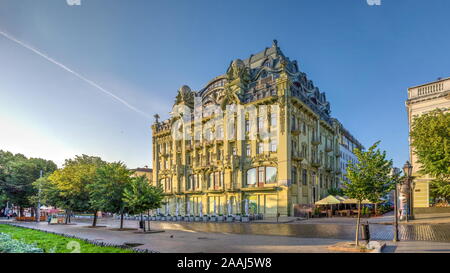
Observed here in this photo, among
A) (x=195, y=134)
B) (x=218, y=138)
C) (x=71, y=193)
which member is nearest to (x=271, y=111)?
(x=218, y=138)

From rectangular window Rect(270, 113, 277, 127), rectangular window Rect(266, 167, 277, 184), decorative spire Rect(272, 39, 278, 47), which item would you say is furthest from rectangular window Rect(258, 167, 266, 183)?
decorative spire Rect(272, 39, 278, 47)

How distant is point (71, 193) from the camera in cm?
3325

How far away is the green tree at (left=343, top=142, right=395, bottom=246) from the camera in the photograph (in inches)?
555

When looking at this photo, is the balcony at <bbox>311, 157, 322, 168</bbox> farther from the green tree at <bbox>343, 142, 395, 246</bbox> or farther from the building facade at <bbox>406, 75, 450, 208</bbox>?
the green tree at <bbox>343, 142, 395, 246</bbox>

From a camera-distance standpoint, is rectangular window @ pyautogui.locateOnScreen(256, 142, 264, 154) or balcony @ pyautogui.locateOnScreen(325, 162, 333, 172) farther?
balcony @ pyautogui.locateOnScreen(325, 162, 333, 172)

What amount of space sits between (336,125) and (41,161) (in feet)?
191

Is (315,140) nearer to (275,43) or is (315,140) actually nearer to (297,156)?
(297,156)

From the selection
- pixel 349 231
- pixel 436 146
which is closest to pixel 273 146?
pixel 436 146

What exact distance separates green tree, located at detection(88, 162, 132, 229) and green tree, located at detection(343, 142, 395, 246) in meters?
20.3

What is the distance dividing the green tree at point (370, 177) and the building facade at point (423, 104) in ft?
61.9

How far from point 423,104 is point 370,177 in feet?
71.9

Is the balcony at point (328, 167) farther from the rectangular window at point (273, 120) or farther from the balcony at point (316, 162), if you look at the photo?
the rectangular window at point (273, 120)
